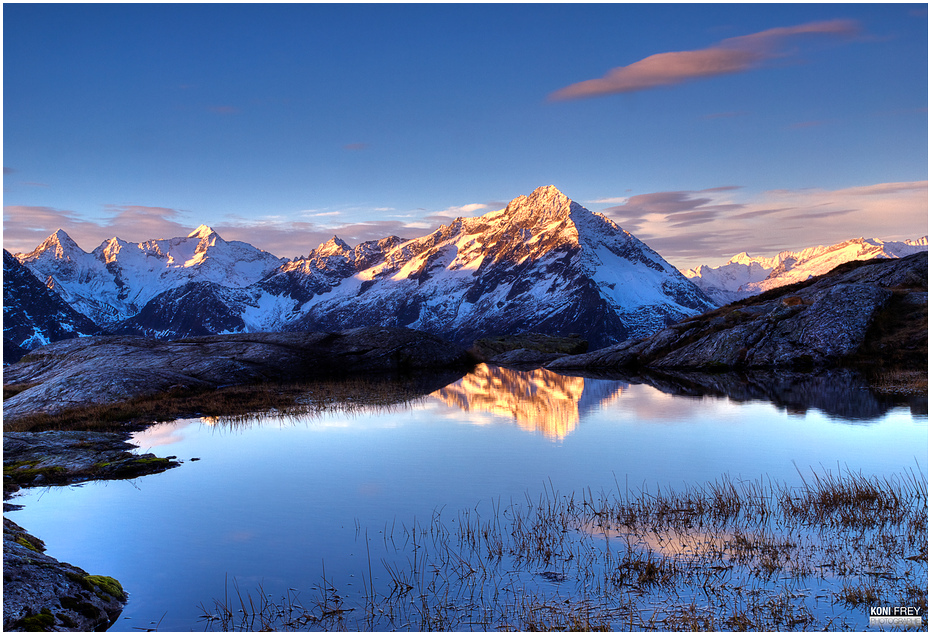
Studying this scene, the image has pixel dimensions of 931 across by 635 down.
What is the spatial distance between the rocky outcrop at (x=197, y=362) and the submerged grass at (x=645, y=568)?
102 ft

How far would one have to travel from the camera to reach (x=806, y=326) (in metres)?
55.2

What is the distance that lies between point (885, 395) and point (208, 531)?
32.2 m

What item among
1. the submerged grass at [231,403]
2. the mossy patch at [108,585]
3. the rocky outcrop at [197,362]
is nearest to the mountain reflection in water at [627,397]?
the submerged grass at [231,403]

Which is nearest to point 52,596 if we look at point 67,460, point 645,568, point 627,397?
point 645,568

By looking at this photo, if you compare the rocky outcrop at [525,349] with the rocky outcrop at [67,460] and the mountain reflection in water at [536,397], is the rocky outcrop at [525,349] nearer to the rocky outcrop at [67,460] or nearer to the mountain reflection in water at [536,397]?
the mountain reflection in water at [536,397]

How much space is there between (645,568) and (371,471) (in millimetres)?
11149

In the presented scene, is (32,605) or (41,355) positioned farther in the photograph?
(41,355)

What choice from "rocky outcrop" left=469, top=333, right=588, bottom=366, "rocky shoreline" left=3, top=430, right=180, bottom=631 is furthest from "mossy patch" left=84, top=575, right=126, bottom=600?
"rocky outcrop" left=469, top=333, right=588, bottom=366

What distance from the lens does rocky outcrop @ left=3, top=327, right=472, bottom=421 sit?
41.4m

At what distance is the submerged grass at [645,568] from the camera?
427 inches

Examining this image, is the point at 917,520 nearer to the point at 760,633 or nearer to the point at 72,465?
the point at 760,633

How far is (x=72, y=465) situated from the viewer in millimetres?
22641

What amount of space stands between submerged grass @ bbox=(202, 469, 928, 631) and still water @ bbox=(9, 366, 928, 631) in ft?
2.68

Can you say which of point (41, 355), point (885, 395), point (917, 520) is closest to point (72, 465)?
point (917, 520)
